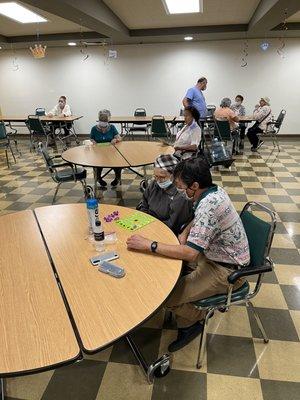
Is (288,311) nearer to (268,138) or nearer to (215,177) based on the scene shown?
(215,177)

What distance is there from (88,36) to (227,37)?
→ 3.60m

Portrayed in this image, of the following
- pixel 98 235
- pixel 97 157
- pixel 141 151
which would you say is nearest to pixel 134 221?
pixel 98 235

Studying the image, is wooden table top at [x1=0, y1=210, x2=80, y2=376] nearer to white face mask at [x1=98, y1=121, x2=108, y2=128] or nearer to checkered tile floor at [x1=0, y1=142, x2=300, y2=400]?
checkered tile floor at [x1=0, y1=142, x2=300, y2=400]

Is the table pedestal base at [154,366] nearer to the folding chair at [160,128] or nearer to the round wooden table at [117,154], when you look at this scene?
the round wooden table at [117,154]

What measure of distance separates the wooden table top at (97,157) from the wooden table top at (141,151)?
9 centimetres

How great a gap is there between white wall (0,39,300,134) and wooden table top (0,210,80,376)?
7933 millimetres

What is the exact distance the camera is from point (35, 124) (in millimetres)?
6930

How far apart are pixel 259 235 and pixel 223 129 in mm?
4517

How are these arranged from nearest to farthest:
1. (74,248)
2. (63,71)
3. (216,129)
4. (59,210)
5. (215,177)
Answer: (74,248) → (59,210) → (215,177) → (216,129) → (63,71)

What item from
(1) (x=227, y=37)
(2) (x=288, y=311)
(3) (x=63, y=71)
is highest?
(1) (x=227, y=37)

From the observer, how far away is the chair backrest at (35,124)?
682cm

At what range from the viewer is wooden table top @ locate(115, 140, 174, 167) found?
10.9 feet

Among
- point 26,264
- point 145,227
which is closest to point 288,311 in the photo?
point 145,227

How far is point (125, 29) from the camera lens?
6.72 meters
